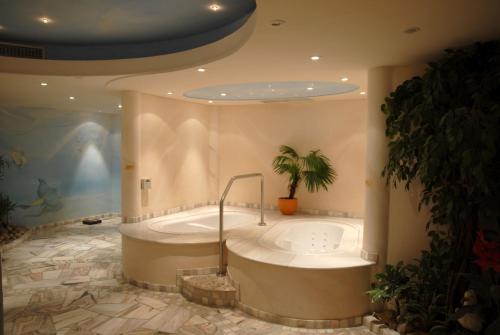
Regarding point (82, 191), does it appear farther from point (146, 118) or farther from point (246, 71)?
point (246, 71)

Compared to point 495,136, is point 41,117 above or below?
above

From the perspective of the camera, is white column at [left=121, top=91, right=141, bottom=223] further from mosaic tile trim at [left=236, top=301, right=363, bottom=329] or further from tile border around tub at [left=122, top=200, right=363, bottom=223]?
mosaic tile trim at [left=236, top=301, right=363, bottom=329]

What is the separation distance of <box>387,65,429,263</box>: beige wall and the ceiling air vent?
3.77 meters

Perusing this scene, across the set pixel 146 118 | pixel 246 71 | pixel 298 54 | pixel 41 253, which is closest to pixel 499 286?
pixel 298 54

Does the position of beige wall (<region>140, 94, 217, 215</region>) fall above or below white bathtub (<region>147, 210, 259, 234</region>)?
above

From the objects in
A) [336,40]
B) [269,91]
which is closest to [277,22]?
[336,40]

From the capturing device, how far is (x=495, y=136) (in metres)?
2.38

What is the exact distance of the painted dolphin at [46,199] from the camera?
24.3 ft

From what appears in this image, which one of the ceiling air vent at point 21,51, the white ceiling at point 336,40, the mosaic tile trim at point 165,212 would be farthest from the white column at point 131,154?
the ceiling air vent at point 21,51

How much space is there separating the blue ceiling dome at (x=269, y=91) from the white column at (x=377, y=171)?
1.45 m

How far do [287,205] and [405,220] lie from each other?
264 cm

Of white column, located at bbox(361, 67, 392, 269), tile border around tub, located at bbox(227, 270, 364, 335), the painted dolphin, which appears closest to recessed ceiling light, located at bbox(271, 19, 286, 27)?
white column, located at bbox(361, 67, 392, 269)

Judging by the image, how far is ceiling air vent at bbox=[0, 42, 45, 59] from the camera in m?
3.81

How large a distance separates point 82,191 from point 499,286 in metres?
7.92
